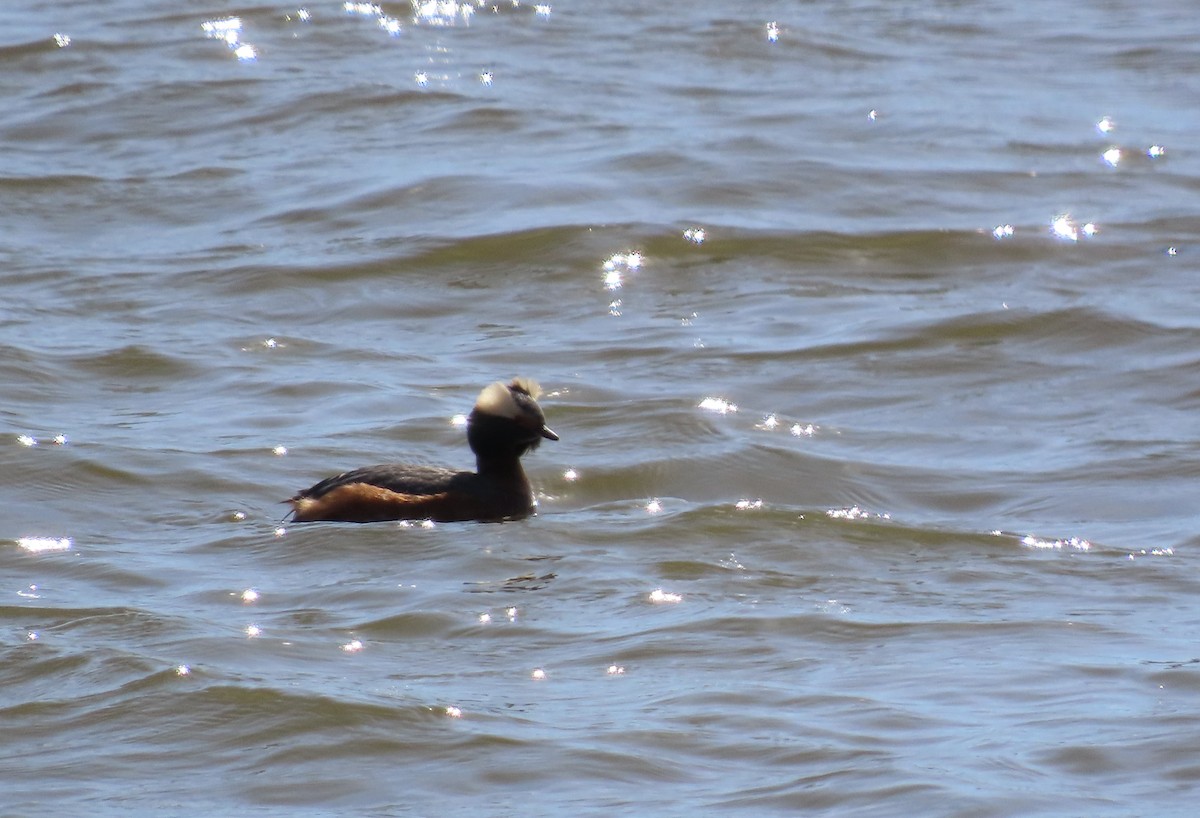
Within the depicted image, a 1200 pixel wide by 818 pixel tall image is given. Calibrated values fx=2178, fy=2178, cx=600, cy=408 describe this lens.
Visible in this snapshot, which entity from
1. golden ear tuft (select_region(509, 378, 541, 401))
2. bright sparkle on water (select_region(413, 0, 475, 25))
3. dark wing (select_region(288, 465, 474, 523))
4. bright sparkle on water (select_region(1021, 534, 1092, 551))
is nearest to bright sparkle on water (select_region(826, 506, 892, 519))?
bright sparkle on water (select_region(1021, 534, 1092, 551))

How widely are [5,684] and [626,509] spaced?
3.31 m

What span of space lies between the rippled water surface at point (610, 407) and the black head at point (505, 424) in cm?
35

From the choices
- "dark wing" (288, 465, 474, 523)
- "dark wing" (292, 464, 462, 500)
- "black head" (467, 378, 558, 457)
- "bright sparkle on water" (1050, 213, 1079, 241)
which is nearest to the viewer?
"dark wing" (288, 465, 474, 523)

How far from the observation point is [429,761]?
627cm

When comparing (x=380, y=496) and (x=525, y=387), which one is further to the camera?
(x=525, y=387)

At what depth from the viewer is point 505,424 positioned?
9.44 m

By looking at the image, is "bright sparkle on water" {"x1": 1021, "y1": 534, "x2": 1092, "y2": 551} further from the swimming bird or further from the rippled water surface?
the swimming bird

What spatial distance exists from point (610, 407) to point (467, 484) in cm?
195

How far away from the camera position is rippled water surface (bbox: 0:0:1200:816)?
641cm

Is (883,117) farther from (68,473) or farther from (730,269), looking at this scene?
(68,473)

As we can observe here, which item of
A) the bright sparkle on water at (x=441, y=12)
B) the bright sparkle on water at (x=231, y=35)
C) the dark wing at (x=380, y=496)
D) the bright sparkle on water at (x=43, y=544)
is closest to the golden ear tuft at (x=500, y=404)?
the dark wing at (x=380, y=496)

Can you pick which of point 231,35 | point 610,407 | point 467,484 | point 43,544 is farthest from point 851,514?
point 231,35

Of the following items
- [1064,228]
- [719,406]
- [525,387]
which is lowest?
[719,406]

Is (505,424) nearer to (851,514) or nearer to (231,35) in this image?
(851,514)
